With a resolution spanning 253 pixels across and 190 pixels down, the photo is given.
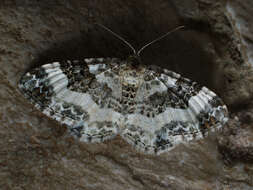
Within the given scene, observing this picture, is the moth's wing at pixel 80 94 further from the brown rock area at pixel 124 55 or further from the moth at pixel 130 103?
the brown rock area at pixel 124 55

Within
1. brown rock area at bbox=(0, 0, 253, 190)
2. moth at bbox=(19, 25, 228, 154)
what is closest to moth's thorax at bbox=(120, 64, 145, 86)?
moth at bbox=(19, 25, 228, 154)

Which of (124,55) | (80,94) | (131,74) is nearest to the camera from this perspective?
(80,94)

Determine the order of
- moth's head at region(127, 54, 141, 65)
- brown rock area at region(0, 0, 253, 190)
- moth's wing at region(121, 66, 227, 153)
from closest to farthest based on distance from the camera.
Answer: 1. brown rock area at region(0, 0, 253, 190)
2. moth's wing at region(121, 66, 227, 153)
3. moth's head at region(127, 54, 141, 65)

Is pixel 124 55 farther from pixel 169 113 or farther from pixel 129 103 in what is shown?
pixel 169 113

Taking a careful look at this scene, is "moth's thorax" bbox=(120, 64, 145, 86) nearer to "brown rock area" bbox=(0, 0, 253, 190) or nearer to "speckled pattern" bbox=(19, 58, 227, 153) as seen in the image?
"speckled pattern" bbox=(19, 58, 227, 153)

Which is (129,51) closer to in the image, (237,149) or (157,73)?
(157,73)

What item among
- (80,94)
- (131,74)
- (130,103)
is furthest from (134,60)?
(80,94)
